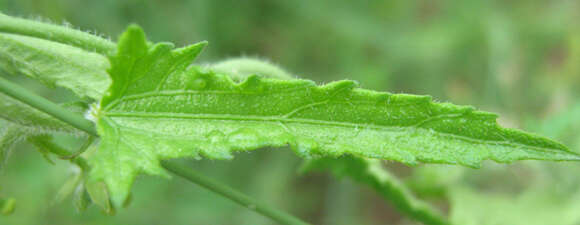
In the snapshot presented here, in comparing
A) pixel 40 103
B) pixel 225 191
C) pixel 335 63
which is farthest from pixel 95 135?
pixel 335 63

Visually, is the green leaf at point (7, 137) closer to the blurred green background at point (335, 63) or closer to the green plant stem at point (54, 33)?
the green plant stem at point (54, 33)

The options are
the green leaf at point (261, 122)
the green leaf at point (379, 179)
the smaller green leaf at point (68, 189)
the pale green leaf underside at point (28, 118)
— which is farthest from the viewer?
the green leaf at point (379, 179)

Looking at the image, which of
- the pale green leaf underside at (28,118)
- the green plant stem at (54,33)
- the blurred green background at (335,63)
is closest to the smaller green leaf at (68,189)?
the pale green leaf underside at (28,118)

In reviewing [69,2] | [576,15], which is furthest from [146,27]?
[576,15]

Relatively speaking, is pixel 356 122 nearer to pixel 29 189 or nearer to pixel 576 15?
pixel 29 189

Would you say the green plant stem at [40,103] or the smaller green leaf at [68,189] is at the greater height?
the green plant stem at [40,103]

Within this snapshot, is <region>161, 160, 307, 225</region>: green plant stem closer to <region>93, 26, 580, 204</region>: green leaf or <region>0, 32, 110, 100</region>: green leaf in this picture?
<region>93, 26, 580, 204</region>: green leaf
